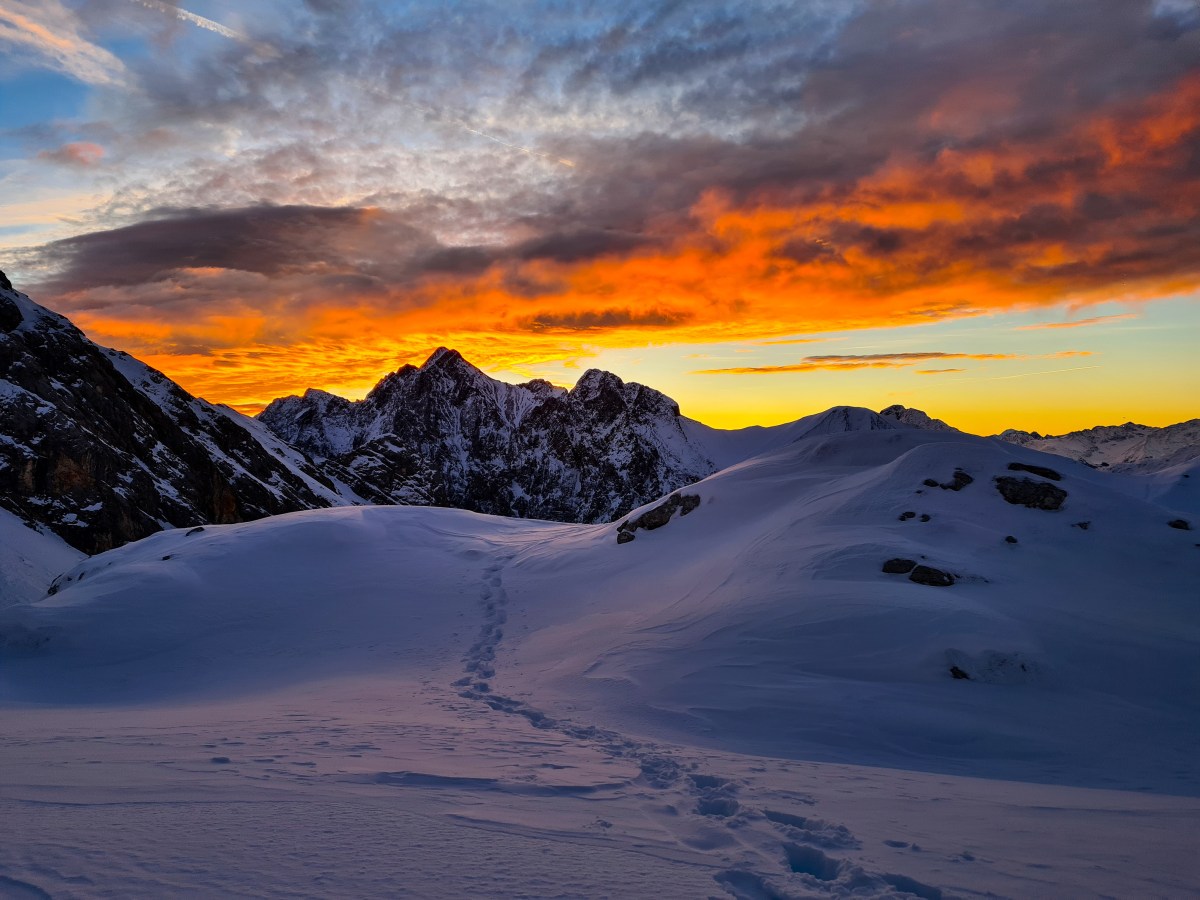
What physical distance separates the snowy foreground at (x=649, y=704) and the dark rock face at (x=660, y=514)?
453 millimetres

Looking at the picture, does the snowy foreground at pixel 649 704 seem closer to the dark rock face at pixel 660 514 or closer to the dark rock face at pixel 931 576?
the dark rock face at pixel 931 576

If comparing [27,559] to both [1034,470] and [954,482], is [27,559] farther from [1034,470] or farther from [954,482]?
[1034,470]

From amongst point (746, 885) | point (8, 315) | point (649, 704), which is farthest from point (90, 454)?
point (746, 885)

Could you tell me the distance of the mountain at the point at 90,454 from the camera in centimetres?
5094

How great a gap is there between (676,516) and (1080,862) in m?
21.1

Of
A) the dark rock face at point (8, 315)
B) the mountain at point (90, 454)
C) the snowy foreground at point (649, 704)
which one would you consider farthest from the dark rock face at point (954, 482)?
the dark rock face at point (8, 315)

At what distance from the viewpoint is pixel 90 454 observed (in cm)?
5519

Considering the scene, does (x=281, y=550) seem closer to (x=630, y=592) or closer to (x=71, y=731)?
(x=630, y=592)

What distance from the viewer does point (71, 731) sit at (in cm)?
1059

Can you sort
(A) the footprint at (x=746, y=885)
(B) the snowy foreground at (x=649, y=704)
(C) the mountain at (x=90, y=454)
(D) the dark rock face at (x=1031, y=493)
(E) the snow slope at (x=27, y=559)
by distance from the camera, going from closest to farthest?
(A) the footprint at (x=746, y=885) → (B) the snowy foreground at (x=649, y=704) → (D) the dark rock face at (x=1031, y=493) → (E) the snow slope at (x=27, y=559) → (C) the mountain at (x=90, y=454)

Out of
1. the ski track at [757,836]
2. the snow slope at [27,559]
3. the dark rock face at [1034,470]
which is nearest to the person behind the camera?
the ski track at [757,836]

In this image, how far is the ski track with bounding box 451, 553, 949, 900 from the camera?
5.31 metres

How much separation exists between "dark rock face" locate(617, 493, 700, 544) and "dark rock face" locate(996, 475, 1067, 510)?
1048 centimetres

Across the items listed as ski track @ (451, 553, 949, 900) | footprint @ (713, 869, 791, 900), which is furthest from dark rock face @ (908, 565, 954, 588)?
footprint @ (713, 869, 791, 900)
